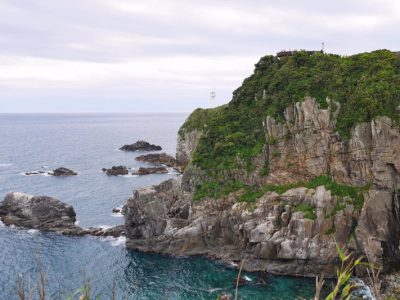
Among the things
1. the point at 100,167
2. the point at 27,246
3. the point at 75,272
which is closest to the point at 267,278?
the point at 75,272

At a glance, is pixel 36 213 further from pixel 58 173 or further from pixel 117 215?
pixel 58 173

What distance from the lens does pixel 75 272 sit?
5644cm

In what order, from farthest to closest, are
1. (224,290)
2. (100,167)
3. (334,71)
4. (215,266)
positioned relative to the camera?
(100,167) → (334,71) → (215,266) → (224,290)

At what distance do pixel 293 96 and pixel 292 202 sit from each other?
50.5 feet

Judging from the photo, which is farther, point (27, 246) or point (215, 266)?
point (27, 246)

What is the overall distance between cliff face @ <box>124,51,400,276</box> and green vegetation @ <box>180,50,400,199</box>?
76cm

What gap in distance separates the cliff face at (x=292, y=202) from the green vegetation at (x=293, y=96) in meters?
0.76

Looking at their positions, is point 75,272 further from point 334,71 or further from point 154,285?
point 334,71

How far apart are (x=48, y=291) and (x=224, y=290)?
21196 millimetres

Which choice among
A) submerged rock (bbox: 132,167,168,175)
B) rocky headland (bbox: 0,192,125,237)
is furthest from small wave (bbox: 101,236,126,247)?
submerged rock (bbox: 132,167,168,175)

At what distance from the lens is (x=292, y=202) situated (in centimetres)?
5722

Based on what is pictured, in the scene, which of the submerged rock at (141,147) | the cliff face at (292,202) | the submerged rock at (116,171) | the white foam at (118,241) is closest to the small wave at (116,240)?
the white foam at (118,241)

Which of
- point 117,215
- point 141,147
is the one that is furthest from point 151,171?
point 141,147

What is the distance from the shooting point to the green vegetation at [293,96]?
186 feet
